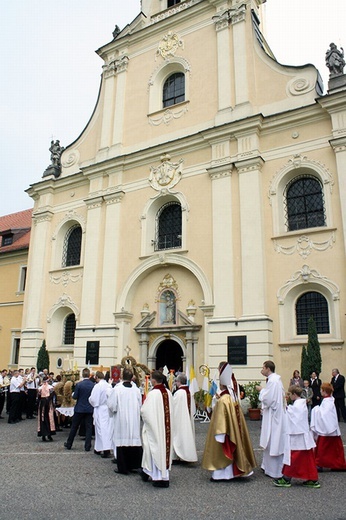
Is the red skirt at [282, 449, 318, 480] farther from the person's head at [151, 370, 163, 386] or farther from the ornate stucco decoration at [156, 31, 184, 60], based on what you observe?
the ornate stucco decoration at [156, 31, 184, 60]

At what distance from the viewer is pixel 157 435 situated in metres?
7.31

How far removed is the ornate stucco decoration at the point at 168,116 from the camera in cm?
2075

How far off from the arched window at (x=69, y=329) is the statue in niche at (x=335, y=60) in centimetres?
1572

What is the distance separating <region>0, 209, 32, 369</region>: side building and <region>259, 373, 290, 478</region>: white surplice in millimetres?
20906

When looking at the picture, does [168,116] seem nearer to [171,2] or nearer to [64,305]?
[171,2]

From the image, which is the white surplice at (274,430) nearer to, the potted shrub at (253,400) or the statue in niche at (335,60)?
the potted shrub at (253,400)

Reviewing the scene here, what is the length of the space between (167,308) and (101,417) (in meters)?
9.19

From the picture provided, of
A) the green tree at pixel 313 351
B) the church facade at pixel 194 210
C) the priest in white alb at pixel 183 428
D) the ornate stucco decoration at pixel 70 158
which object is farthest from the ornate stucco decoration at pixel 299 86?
the priest in white alb at pixel 183 428

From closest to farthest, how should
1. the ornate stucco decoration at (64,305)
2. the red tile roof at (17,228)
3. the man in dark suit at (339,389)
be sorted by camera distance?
the man in dark suit at (339,389)
the ornate stucco decoration at (64,305)
the red tile roof at (17,228)

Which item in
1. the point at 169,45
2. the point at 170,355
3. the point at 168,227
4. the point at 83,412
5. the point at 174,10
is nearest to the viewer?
the point at 83,412

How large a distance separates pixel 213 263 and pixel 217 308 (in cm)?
179

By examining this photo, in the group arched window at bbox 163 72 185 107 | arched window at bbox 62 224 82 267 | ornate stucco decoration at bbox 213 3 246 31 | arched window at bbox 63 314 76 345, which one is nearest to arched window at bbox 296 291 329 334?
arched window at bbox 63 314 76 345

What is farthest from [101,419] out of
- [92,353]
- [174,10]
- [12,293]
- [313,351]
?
[174,10]

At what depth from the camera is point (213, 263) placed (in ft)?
57.7
